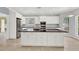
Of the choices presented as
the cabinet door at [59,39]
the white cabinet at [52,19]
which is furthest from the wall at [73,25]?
the cabinet door at [59,39]

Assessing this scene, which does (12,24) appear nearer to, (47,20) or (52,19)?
(47,20)

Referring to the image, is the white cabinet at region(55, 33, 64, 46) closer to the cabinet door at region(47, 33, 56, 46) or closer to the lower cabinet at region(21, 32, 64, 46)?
the lower cabinet at region(21, 32, 64, 46)

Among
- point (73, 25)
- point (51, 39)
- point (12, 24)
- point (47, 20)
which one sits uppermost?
point (47, 20)

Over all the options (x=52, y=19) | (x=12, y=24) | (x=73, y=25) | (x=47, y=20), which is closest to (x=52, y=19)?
(x=52, y=19)

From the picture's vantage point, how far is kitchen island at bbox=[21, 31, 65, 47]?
22.1 ft

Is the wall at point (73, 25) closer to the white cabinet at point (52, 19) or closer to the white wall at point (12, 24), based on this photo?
the white cabinet at point (52, 19)

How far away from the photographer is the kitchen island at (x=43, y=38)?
6.73 meters

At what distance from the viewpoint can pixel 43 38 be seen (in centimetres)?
680

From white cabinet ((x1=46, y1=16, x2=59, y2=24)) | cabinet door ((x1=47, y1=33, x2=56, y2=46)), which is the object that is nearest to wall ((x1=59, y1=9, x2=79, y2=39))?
white cabinet ((x1=46, y1=16, x2=59, y2=24))

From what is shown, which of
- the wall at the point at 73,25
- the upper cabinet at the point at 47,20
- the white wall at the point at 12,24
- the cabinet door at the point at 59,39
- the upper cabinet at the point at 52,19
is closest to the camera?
the cabinet door at the point at 59,39

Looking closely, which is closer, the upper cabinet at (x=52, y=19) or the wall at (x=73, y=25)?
the wall at (x=73, y=25)
